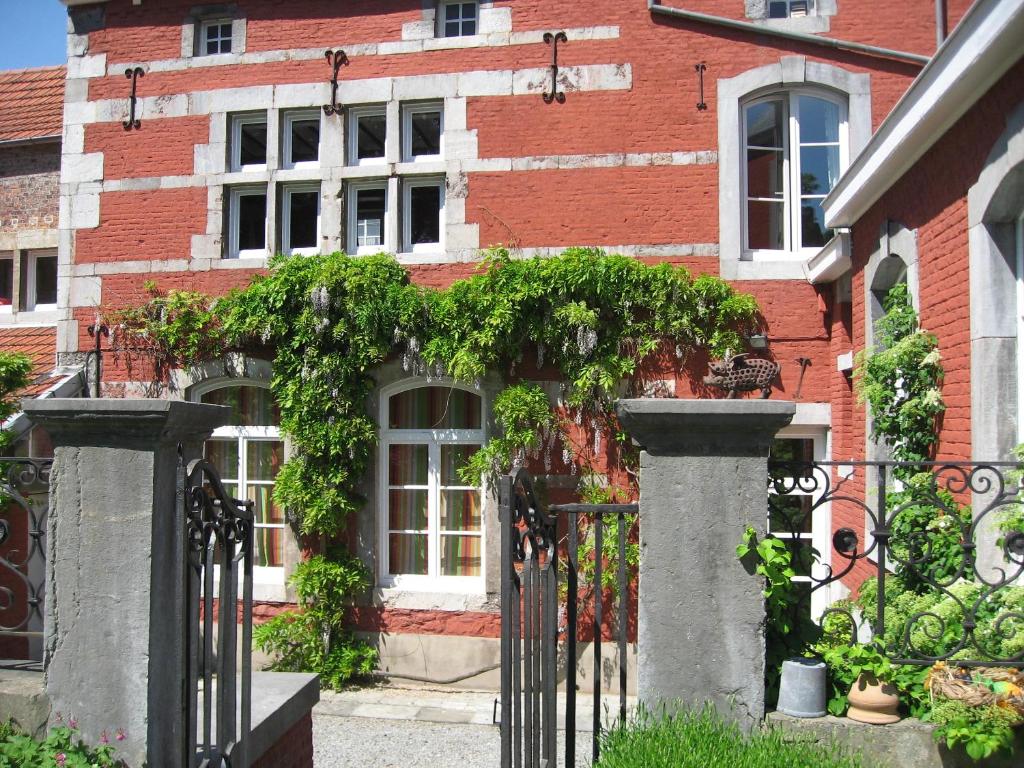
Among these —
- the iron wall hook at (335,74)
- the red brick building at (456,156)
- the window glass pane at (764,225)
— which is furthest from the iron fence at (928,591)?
the iron wall hook at (335,74)

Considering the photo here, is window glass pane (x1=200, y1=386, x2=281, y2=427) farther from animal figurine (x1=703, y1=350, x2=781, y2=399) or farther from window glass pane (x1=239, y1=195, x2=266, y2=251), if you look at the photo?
animal figurine (x1=703, y1=350, x2=781, y2=399)

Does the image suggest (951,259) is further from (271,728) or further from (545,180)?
(271,728)

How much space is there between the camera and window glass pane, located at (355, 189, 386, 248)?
8.25 m

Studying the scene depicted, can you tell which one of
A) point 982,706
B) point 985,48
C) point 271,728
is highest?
point 985,48

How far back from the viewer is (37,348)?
8.93 m

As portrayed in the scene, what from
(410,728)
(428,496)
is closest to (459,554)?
(428,496)

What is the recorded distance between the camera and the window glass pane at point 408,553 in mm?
7957

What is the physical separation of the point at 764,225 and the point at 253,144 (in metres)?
5.24

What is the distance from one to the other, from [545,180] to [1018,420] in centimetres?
470

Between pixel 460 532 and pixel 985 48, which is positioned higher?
pixel 985 48

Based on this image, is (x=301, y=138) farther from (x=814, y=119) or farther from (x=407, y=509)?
(x=814, y=119)

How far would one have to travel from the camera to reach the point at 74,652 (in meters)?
3.15

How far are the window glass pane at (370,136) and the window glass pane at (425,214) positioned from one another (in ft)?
1.93

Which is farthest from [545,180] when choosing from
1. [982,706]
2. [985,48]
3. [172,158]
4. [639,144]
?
[982,706]
